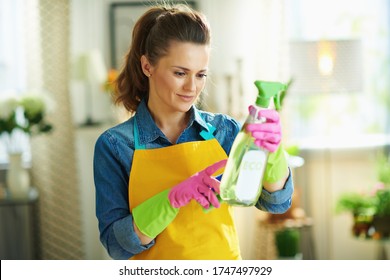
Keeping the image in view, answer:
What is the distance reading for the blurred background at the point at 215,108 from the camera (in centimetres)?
457

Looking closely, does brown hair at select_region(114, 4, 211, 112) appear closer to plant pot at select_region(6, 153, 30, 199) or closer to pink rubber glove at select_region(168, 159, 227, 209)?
pink rubber glove at select_region(168, 159, 227, 209)

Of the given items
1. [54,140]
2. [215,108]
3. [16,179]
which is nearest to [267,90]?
[215,108]

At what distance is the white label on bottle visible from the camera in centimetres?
122

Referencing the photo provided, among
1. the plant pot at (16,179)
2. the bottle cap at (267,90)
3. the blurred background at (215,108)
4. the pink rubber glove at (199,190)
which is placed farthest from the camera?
the blurred background at (215,108)

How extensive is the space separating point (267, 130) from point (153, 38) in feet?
1.01

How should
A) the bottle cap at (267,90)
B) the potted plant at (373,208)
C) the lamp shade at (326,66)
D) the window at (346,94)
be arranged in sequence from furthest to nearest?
1. the window at (346,94)
2. the lamp shade at (326,66)
3. the potted plant at (373,208)
4. the bottle cap at (267,90)

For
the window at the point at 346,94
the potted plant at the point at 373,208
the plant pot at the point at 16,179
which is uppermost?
the window at the point at 346,94

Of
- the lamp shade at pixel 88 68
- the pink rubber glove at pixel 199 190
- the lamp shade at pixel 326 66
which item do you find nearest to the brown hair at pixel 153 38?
the pink rubber glove at pixel 199 190

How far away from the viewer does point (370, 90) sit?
480 centimetres

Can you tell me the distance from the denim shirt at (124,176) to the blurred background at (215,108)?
3036 millimetres

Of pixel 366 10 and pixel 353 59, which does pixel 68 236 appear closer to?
pixel 353 59

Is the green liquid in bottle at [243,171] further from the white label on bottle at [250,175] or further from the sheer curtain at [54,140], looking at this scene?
the sheer curtain at [54,140]

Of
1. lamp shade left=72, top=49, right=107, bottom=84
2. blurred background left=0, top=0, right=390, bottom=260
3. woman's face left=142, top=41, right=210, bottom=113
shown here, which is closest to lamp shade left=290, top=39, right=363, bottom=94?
blurred background left=0, top=0, right=390, bottom=260
